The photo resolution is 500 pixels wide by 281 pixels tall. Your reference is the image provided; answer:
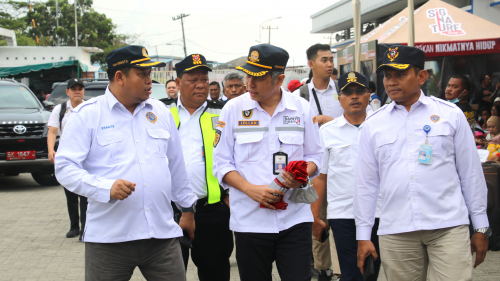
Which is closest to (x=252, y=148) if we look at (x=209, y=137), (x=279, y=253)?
(x=279, y=253)

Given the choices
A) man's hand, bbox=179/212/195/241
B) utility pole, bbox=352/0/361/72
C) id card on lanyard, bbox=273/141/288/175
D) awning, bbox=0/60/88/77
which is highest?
awning, bbox=0/60/88/77

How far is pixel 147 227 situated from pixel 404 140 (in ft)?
5.86

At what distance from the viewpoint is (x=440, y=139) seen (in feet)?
10.6

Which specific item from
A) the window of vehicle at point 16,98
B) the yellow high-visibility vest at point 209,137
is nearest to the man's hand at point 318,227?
the yellow high-visibility vest at point 209,137

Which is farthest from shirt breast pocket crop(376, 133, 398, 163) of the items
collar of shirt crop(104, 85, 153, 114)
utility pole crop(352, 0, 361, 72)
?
utility pole crop(352, 0, 361, 72)

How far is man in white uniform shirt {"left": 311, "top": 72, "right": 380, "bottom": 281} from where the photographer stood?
4.32 m

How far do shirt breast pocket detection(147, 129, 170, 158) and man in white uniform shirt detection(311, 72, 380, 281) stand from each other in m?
1.57

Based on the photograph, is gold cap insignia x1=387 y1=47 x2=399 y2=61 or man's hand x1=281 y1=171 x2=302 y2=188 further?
gold cap insignia x1=387 y1=47 x2=399 y2=61

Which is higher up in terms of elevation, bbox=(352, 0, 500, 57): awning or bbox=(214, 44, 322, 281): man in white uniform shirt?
bbox=(352, 0, 500, 57): awning

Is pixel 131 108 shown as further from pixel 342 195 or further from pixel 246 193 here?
pixel 342 195

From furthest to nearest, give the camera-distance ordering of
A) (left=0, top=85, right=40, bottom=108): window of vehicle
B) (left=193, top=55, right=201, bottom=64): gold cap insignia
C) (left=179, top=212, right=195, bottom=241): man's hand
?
(left=0, top=85, right=40, bottom=108): window of vehicle → (left=193, top=55, right=201, bottom=64): gold cap insignia → (left=179, top=212, right=195, bottom=241): man's hand

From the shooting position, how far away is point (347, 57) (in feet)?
28.1

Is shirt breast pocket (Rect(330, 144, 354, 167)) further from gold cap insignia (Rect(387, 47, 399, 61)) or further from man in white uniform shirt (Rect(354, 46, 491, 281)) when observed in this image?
gold cap insignia (Rect(387, 47, 399, 61))

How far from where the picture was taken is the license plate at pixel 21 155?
1080cm
